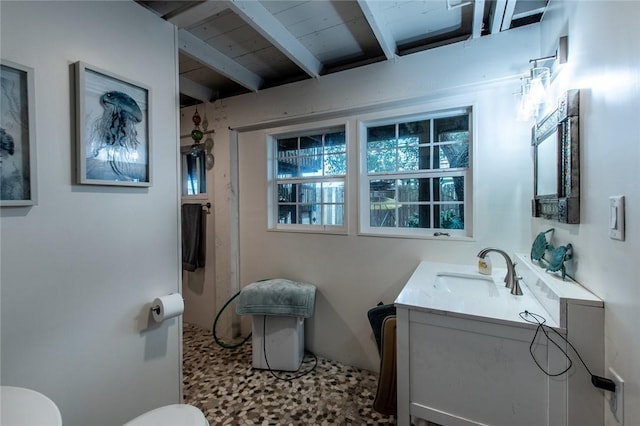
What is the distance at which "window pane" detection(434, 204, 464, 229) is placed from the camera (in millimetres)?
1975

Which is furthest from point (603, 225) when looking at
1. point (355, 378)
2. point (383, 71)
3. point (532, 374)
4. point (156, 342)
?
point (156, 342)

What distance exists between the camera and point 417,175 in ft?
6.82

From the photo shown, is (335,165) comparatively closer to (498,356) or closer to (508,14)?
(508,14)

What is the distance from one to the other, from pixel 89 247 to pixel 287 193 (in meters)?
1.66

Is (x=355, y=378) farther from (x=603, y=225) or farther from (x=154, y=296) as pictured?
(x=603, y=225)

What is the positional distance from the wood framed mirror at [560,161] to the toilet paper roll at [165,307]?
1879mm

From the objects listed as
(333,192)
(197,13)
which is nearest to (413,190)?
(333,192)

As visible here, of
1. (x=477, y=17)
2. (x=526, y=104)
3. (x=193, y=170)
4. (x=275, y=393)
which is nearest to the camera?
(x=526, y=104)

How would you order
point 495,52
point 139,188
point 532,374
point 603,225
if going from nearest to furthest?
1. point 603,225
2. point 532,374
3. point 139,188
4. point 495,52

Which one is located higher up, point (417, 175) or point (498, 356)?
point (417, 175)

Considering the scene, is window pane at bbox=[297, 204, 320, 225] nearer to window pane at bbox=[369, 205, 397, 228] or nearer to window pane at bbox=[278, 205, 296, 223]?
window pane at bbox=[278, 205, 296, 223]

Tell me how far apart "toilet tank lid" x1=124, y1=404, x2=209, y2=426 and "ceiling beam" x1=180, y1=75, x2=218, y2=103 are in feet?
8.05

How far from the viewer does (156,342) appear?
57.2 inches

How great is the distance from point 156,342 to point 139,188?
0.83m
